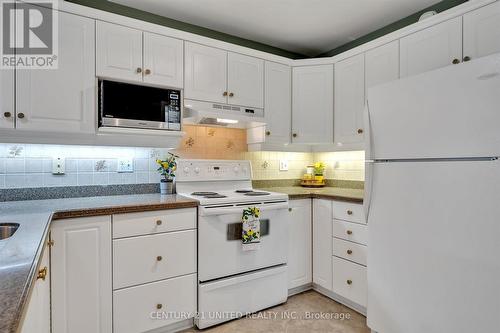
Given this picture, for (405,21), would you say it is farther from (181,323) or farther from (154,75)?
(181,323)

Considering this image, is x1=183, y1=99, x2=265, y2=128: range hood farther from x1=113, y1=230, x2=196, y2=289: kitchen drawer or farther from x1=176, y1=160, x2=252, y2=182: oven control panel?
x1=113, y1=230, x2=196, y2=289: kitchen drawer

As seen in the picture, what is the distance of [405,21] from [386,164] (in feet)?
5.27

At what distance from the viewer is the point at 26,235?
113 cm

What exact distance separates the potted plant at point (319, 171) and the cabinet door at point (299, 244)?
1.98 feet

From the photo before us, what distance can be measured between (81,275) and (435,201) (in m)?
2.02

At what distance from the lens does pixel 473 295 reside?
1388 millimetres

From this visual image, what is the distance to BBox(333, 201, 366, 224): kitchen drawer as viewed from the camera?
7.32 feet

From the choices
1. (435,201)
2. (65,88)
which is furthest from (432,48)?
(65,88)

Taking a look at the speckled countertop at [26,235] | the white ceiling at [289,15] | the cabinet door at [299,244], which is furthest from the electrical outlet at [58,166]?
the cabinet door at [299,244]

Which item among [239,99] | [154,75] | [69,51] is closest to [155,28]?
[154,75]

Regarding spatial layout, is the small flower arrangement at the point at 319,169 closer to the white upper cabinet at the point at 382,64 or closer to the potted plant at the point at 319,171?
the potted plant at the point at 319,171

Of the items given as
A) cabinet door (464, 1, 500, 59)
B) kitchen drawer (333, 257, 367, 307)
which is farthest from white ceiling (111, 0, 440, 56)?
kitchen drawer (333, 257, 367, 307)

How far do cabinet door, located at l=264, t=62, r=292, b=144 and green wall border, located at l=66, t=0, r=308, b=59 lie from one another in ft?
1.51

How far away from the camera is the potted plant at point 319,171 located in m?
3.19
